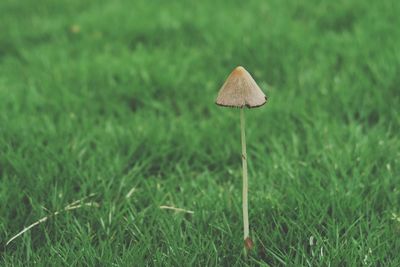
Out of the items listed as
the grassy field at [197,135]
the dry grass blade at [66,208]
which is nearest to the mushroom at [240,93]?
the grassy field at [197,135]

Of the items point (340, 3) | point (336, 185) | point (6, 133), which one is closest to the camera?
point (336, 185)

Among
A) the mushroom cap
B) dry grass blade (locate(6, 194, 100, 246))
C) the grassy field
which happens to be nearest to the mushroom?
the mushroom cap

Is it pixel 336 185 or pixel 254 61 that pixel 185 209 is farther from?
pixel 254 61

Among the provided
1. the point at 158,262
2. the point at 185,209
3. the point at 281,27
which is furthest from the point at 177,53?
the point at 158,262

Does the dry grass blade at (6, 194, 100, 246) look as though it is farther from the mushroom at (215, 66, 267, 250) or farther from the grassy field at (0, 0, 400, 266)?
the mushroom at (215, 66, 267, 250)

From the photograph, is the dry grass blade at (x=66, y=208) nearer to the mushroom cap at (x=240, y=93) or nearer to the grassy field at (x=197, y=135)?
the grassy field at (x=197, y=135)

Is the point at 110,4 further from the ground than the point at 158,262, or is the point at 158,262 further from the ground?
the point at 110,4
